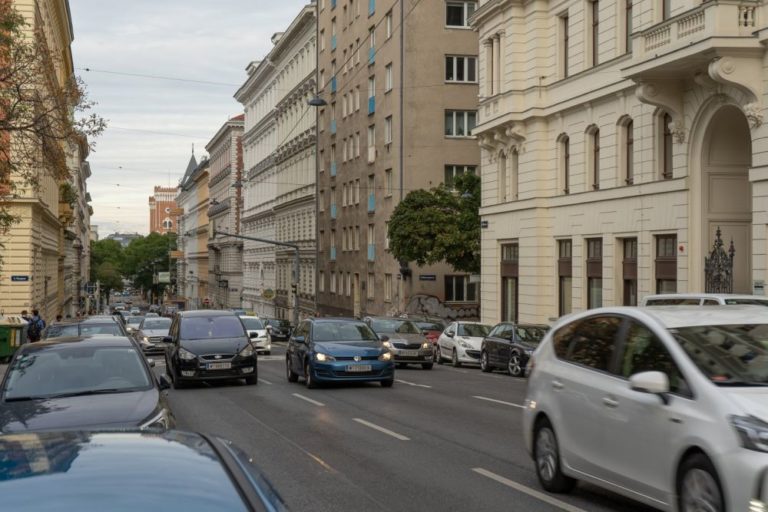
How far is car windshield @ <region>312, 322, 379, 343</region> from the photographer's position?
2256 cm

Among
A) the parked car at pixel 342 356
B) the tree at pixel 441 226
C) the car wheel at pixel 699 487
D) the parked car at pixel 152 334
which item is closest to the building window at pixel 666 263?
the parked car at pixel 342 356

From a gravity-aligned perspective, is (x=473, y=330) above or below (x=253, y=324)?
above

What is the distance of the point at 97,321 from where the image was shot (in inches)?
1085

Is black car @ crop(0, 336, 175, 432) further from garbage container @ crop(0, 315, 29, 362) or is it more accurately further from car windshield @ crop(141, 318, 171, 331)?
car windshield @ crop(141, 318, 171, 331)

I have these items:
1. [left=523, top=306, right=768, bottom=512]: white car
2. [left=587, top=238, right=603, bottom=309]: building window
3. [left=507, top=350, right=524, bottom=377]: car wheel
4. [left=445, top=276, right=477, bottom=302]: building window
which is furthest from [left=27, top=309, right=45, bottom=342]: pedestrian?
[left=523, top=306, right=768, bottom=512]: white car

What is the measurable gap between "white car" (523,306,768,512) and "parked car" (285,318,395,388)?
12077 millimetres

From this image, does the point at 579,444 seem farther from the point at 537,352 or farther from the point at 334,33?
the point at 334,33

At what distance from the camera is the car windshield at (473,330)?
34019 mm

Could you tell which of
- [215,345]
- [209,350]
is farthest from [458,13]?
[209,350]

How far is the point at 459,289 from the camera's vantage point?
55250 mm

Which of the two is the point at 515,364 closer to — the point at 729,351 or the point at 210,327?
the point at 210,327

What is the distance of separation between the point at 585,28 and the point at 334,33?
40.7 meters

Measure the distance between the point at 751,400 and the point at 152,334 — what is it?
120 ft

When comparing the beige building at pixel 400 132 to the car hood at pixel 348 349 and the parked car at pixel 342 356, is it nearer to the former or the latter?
the parked car at pixel 342 356
